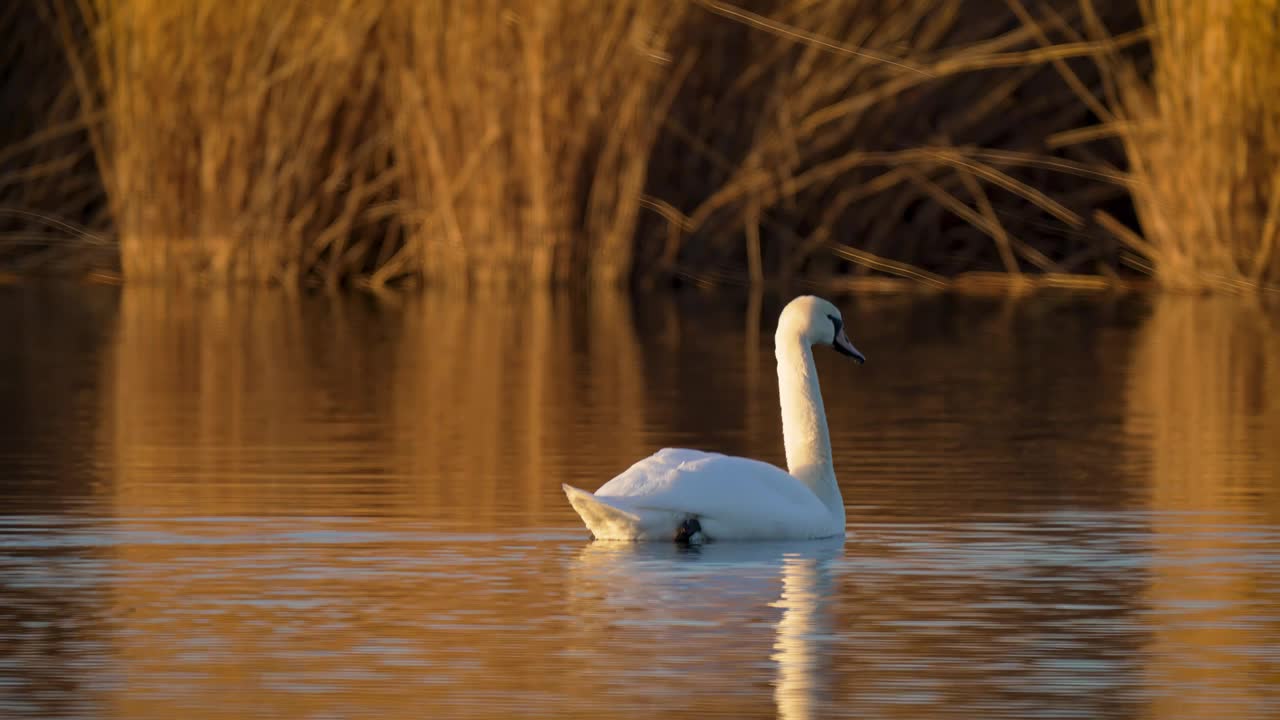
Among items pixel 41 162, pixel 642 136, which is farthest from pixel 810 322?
pixel 41 162

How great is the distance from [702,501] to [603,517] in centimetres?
22

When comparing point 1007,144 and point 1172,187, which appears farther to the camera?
point 1007,144

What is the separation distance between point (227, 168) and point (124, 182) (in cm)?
66

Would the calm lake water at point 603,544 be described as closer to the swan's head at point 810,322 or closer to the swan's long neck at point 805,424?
the swan's long neck at point 805,424

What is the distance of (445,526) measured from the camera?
679 centimetres

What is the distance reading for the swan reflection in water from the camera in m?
4.74

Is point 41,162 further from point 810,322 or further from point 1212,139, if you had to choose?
point 810,322

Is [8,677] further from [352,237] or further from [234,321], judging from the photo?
[352,237]

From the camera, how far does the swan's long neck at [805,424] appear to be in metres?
6.88

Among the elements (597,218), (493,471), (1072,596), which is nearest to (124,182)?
(597,218)

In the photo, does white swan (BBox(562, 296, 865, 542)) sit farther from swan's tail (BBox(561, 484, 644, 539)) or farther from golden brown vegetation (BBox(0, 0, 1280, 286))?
golden brown vegetation (BBox(0, 0, 1280, 286))

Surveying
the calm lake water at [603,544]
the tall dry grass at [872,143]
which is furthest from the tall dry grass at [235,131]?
the calm lake water at [603,544]

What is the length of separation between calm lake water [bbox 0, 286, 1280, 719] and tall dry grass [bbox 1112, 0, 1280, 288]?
2626 millimetres

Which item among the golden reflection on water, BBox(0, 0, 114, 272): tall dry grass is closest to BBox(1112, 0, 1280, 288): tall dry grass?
the golden reflection on water
